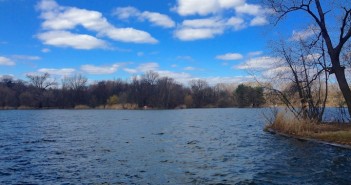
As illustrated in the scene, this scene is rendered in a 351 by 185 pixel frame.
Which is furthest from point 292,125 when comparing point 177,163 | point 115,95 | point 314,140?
point 115,95

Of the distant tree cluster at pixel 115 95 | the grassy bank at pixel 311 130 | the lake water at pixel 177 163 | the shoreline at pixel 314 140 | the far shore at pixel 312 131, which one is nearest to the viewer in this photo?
the lake water at pixel 177 163

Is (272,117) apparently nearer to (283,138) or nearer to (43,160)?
(283,138)

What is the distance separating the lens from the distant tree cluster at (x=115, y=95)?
14725cm

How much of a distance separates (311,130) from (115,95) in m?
132

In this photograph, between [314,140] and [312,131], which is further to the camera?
[312,131]

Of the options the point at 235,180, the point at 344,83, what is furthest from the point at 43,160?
the point at 344,83

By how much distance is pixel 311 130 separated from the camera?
1091 inches

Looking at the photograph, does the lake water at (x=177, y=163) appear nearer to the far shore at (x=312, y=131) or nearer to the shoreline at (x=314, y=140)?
the shoreline at (x=314, y=140)

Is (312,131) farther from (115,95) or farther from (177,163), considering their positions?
(115,95)

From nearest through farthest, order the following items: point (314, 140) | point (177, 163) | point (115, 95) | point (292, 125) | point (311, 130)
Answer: point (177, 163) < point (314, 140) < point (311, 130) < point (292, 125) < point (115, 95)

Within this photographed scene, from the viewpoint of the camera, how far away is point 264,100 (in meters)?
33.2

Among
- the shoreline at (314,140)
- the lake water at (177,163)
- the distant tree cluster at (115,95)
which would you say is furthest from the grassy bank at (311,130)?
the distant tree cluster at (115,95)

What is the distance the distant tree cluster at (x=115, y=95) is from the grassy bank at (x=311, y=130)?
109 meters

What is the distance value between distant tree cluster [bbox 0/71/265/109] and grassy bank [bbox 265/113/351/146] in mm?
108618
